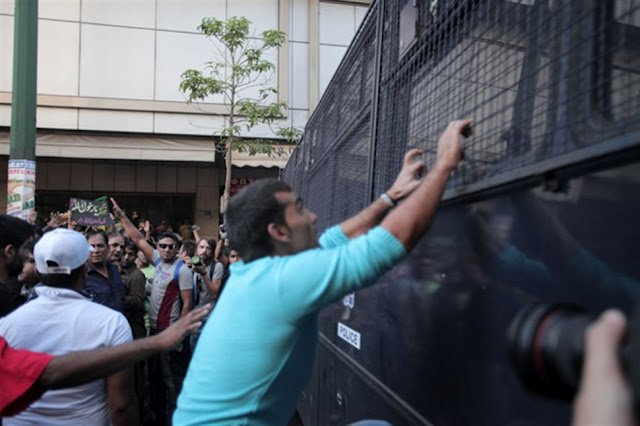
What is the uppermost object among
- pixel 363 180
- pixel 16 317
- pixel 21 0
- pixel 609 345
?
pixel 21 0

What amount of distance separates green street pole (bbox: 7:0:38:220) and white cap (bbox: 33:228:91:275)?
17.9 ft

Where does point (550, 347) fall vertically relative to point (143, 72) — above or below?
below

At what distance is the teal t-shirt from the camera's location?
1.43 m

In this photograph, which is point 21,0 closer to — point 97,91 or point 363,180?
point 97,91

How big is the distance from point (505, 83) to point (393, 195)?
1.71ft

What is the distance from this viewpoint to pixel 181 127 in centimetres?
1285

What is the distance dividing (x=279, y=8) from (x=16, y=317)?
1254cm

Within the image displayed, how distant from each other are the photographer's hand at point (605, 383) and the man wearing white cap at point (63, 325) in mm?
1986

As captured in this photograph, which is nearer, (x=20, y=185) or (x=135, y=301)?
(x=135, y=301)

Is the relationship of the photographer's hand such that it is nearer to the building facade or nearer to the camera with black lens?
the camera with black lens

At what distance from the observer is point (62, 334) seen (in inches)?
85.9

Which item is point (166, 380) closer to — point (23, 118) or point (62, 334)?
point (62, 334)

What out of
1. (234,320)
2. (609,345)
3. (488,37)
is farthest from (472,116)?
(609,345)

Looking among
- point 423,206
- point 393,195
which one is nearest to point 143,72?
point 393,195
